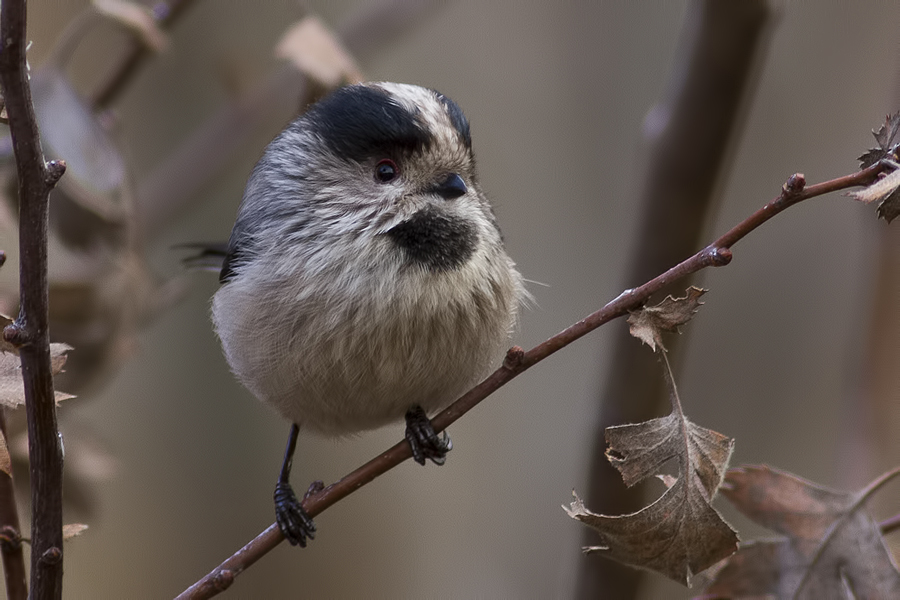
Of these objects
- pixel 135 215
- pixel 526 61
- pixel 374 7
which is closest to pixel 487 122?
pixel 526 61

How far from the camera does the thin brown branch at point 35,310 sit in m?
1.02

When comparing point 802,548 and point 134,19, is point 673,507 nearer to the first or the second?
point 802,548

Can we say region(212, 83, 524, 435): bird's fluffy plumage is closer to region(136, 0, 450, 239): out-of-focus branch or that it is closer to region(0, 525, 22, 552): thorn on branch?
region(0, 525, 22, 552): thorn on branch

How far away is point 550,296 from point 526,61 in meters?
1.19

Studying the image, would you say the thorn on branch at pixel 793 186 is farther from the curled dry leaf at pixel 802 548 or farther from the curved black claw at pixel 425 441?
the curved black claw at pixel 425 441

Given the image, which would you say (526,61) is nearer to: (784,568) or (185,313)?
(185,313)

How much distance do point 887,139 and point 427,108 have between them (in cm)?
100

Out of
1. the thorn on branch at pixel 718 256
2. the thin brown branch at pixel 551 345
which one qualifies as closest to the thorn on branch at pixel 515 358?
the thin brown branch at pixel 551 345

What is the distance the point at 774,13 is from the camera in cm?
184

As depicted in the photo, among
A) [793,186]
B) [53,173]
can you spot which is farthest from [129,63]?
[793,186]

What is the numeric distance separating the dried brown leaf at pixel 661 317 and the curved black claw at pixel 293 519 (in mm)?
928

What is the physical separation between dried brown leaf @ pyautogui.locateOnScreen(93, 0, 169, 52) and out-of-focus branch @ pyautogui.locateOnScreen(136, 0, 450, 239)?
2.39 feet

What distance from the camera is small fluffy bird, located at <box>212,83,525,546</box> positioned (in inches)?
68.1

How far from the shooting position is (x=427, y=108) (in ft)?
6.28
